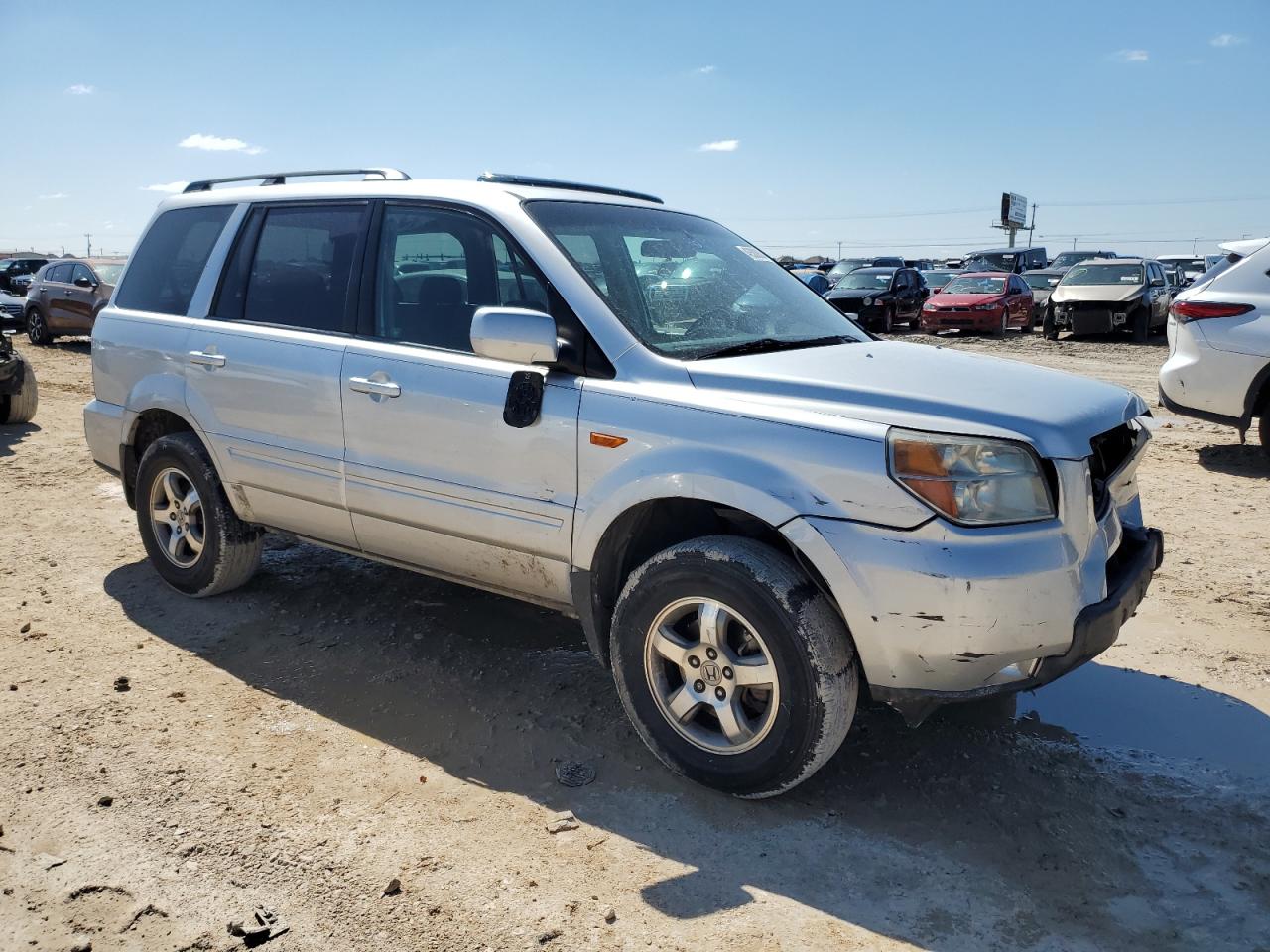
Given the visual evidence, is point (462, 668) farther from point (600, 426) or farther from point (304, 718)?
point (600, 426)

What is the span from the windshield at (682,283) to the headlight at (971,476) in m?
0.90

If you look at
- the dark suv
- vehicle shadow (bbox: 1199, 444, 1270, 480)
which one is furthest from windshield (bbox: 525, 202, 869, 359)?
the dark suv

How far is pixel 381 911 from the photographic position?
2.67 m

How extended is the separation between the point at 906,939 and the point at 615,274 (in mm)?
2321

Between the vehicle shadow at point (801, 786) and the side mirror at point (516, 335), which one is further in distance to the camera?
the side mirror at point (516, 335)

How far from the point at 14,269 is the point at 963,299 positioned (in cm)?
2507

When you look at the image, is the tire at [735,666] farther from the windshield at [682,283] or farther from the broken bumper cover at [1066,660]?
the windshield at [682,283]

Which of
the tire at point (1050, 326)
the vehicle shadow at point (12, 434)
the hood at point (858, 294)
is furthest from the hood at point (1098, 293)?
the vehicle shadow at point (12, 434)

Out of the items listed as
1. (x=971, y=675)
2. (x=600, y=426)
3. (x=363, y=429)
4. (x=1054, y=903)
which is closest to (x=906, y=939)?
(x=1054, y=903)

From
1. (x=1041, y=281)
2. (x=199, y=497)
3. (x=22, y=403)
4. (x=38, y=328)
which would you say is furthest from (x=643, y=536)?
(x=1041, y=281)

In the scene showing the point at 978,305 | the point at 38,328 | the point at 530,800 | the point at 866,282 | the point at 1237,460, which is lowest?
the point at 530,800

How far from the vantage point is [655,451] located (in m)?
3.15

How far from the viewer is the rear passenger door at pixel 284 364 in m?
4.09

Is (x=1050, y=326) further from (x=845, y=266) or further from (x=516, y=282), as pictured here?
(x=516, y=282)
